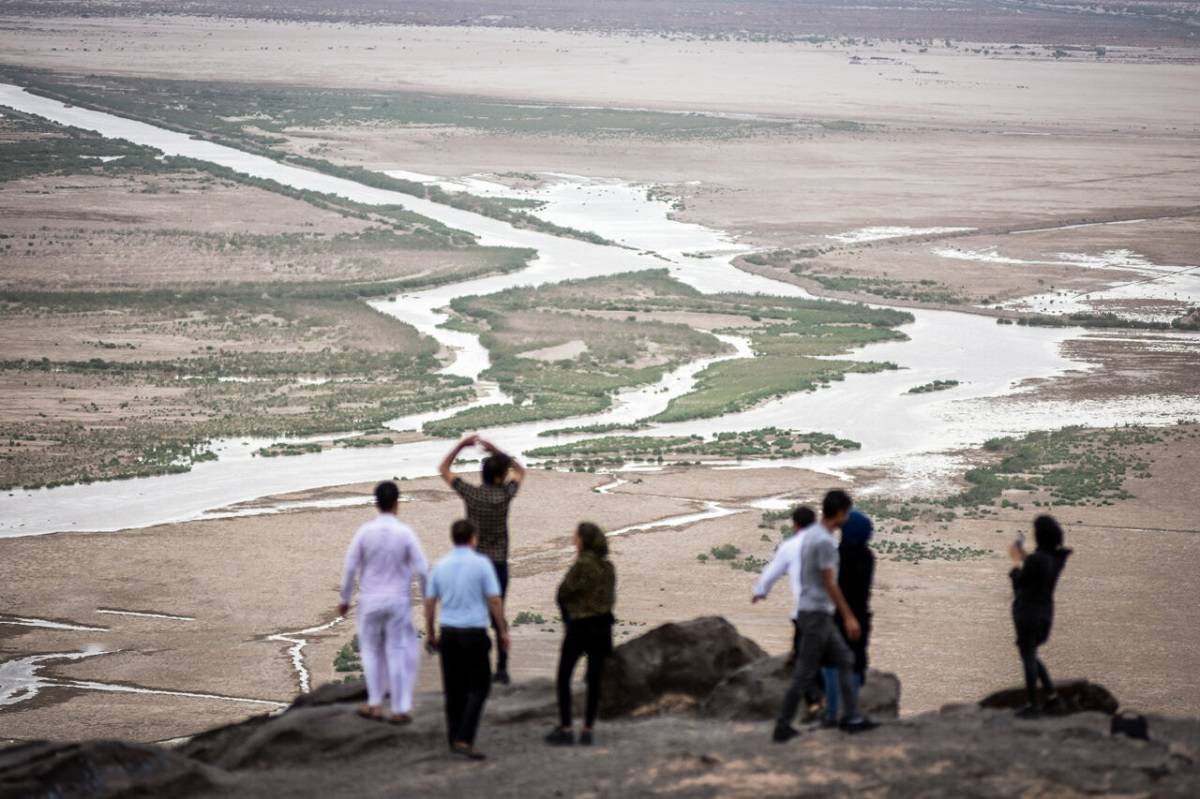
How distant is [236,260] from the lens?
62.8 metres

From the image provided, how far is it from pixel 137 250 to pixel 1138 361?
35.2m

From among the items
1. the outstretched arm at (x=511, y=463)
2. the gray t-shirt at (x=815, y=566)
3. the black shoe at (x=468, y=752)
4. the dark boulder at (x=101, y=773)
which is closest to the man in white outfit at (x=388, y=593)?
the black shoe at (x=468, y=752)

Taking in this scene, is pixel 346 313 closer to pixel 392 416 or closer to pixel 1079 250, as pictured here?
pixel 392 416

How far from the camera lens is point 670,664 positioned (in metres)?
13.5

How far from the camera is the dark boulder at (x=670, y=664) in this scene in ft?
43.3

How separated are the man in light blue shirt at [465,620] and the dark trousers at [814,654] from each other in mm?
1960

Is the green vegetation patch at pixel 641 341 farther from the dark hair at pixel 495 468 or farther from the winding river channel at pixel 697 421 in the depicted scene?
the dark hair at pixel 495 468

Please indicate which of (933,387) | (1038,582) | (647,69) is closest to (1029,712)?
(1038,582)

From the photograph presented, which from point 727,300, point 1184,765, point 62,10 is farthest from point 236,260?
point 62,10

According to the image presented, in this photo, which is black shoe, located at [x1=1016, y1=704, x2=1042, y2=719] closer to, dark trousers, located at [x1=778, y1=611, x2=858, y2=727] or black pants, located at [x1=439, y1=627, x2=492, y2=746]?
dark trousers, located at [x1=778, y1=611, x2=858, y2=727]

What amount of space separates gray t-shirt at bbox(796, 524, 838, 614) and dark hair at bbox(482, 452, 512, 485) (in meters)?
2.30

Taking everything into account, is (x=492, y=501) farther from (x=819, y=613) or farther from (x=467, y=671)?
(x=819, y=613)

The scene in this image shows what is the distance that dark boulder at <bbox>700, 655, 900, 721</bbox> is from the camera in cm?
1270

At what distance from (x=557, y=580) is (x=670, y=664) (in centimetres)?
1312
